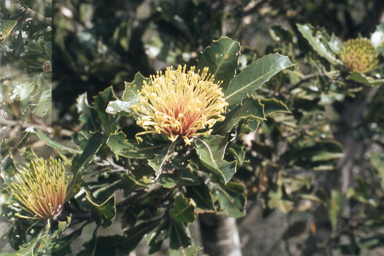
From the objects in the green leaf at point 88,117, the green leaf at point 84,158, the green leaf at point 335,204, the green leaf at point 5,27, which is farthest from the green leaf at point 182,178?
the green leaf at point 335,204

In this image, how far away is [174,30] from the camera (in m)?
1.21

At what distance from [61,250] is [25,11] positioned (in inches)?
18.7

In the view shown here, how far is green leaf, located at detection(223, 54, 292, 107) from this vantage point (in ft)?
1.93

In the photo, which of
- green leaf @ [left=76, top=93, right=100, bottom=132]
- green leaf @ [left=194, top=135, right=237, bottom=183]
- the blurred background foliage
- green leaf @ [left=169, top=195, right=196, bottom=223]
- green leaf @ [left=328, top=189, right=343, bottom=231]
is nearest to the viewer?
green leaf @ [left=194, top=135, right=237, bottom=183]

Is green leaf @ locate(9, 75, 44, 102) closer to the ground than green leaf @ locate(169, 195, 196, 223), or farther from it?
farther from it

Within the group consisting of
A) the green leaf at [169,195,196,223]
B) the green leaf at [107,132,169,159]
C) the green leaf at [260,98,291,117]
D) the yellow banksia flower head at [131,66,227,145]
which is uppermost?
the green leaf at [260,98,291,117]

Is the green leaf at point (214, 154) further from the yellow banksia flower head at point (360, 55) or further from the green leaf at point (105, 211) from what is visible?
the yellow banksia flower head at point (360, 55)

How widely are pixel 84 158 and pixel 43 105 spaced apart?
155mm

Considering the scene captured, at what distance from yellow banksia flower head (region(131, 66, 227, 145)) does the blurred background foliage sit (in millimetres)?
230

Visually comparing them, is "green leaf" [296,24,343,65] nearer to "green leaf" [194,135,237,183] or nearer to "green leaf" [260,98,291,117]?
"green leaf" [260,98,291,117]

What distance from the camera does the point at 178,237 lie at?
70 centimetres

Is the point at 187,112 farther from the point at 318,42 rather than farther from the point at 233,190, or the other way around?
the point at 318,42

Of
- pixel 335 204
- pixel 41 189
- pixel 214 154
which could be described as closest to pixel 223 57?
pixel 214 154

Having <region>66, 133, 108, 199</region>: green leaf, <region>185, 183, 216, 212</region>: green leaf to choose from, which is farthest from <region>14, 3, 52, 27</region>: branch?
<region>185, 183, 216, 212</region>: green leaf
